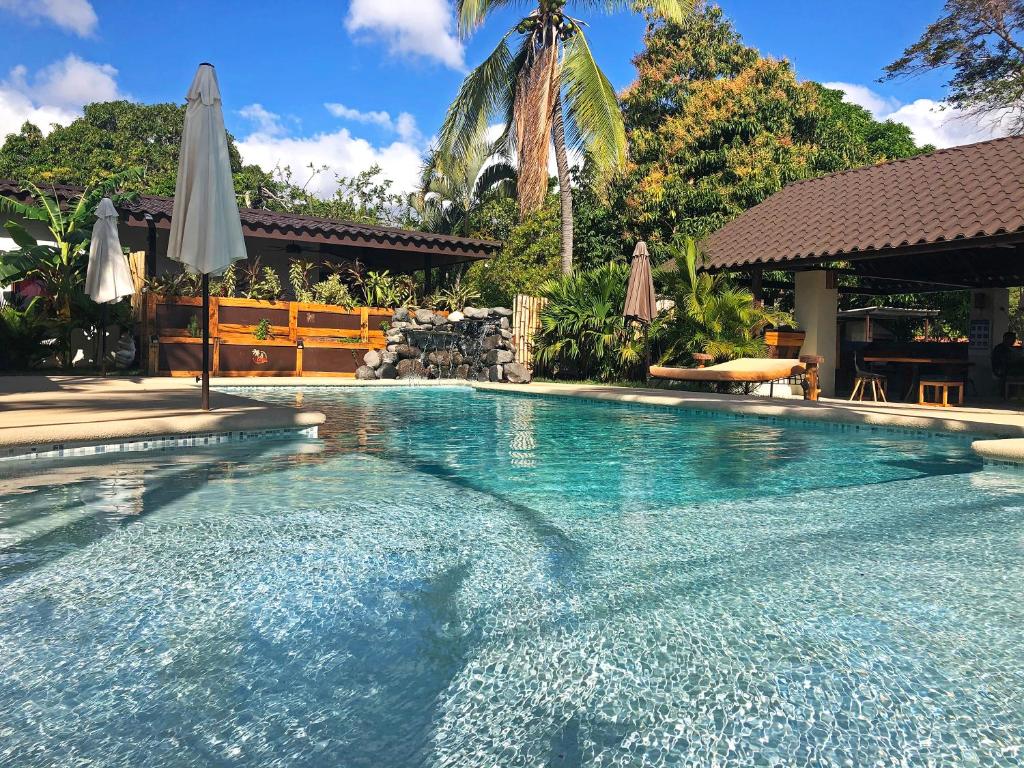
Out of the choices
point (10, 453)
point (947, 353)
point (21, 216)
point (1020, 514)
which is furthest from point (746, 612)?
point (21, 216)

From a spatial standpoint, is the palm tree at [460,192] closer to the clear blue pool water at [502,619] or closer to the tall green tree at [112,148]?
the tall green tree at [112,148]

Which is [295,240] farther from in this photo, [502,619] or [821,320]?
[502,619]

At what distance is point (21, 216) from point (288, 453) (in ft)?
41.4

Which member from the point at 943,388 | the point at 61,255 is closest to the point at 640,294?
the point at 943,388

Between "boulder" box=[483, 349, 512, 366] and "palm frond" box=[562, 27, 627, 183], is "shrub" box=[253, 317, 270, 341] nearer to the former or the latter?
"boulder" box=[483, 349, 512, 366]

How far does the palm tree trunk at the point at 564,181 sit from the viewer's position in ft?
58.6

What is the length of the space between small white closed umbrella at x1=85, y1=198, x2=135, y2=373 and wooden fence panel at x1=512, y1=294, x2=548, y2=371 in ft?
28.8

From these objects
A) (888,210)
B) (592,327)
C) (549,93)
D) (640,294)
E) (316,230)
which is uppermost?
(549,93)

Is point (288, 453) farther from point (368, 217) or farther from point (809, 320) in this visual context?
point (368, 217)

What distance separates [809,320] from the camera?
14438mm

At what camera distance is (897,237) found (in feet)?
38.5

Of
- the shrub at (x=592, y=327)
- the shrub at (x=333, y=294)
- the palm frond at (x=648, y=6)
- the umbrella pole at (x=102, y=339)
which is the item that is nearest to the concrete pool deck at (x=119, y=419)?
the umbrella pole at (x=102, y=339)

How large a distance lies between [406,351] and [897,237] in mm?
10456

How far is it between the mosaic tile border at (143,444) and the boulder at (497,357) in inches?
398
